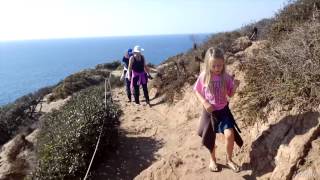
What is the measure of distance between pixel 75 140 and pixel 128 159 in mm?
1202

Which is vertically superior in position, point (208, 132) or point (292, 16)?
point (292, 16)

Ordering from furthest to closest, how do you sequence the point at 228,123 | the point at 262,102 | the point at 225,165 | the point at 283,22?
the point at 283,22 < the point at 262,102 < the point at 225,165 < the point at 228,123

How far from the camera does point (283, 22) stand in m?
10.7

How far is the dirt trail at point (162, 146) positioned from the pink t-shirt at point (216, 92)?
1016 mm

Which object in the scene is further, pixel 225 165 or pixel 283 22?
pixel 283 22

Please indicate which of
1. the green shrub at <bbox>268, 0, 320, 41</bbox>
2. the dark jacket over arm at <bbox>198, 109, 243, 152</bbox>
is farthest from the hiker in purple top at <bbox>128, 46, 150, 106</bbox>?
the dark jacket over arm at <bbox>198, 109, 243, 152</bbox>

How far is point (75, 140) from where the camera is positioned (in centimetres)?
925

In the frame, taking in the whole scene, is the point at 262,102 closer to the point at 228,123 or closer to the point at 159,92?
the point at 228,123

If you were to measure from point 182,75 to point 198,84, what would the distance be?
7.05m

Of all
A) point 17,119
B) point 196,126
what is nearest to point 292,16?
point 196,126

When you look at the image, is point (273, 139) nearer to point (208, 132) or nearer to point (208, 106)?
point (208, 132)

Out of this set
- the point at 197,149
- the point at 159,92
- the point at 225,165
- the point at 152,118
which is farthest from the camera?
the point at 159,92

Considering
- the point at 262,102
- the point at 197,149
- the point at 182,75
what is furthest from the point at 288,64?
the point at 182,75

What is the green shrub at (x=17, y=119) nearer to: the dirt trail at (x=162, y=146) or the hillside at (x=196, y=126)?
the hillside at (x=196, y=126)
